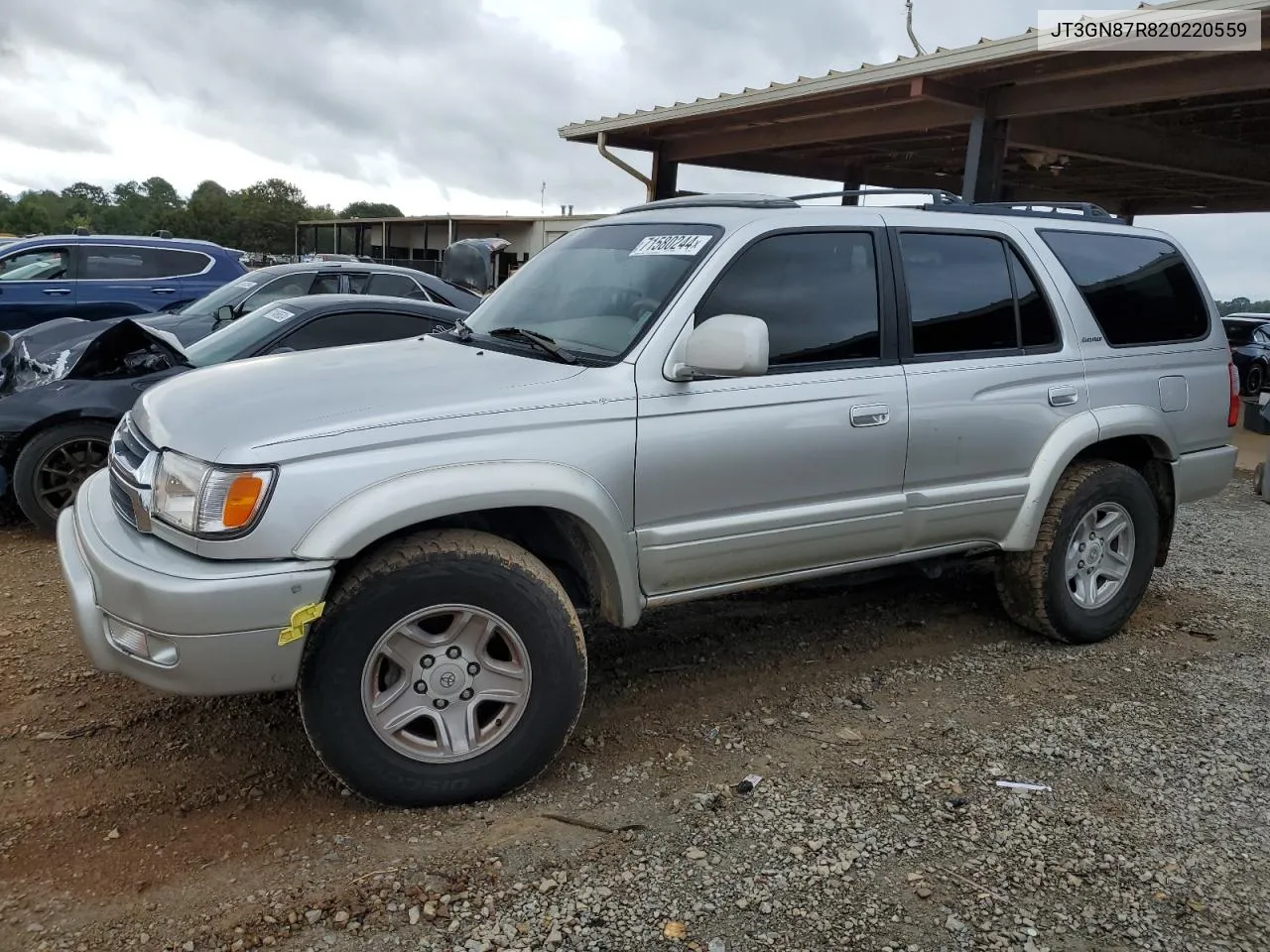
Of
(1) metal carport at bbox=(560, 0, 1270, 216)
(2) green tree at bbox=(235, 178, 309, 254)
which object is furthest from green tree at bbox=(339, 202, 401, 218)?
(1) metal carport at bbox=(560, 0, 1270, 216)

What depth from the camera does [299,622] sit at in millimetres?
2678

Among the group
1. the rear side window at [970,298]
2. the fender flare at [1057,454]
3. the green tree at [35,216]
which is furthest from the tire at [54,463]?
the green tree at [35,216]

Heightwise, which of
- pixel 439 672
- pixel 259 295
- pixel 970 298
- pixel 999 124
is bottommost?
pixel 439 672

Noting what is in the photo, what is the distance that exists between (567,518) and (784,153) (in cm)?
1138

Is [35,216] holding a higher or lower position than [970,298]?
higher

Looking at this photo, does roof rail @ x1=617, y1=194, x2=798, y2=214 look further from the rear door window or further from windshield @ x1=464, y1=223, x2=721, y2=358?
the rear door window

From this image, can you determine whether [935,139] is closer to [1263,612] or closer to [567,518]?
[1263,612]

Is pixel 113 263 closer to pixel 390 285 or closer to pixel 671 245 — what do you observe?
pixel 390 285

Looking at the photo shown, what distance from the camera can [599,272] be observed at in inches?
150

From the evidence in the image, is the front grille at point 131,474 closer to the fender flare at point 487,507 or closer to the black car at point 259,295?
the fender flare at point 487,507

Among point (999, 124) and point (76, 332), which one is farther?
point (999, 124)

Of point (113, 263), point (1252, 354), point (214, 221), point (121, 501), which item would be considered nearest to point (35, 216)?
point (214, 221)

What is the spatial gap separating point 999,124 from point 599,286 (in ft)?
22.9

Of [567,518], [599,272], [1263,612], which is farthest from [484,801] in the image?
[1263,612]
